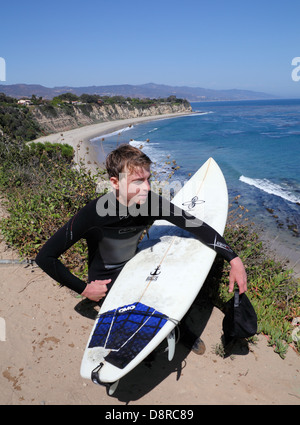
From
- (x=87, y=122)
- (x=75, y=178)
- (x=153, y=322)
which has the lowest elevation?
(x=153, y=322)

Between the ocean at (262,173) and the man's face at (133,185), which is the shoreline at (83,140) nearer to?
the ocean at (262,173)

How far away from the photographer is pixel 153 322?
2391 mm

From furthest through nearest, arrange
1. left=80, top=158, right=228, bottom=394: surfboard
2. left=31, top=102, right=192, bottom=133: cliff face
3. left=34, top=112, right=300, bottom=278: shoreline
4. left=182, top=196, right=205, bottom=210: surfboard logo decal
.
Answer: left=31, top=102, right=192, bottom=133: cliff face < left=34, top=112, right=300, bottom=278: shoreline < left=182, top=196, right=205, bottom=210: surfboard logo decal < left=80, top=158, right=228, bottom=394: surfboard

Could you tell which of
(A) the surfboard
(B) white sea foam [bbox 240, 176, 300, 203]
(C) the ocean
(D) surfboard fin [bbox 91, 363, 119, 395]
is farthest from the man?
(B) white sea foam [bbox 240, 176, 300, 203]

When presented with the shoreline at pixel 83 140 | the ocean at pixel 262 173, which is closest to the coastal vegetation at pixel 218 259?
the shoreline at pixel 83 140

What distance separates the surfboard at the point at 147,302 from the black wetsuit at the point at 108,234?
0.25 metres

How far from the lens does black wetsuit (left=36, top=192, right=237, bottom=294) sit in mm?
2303

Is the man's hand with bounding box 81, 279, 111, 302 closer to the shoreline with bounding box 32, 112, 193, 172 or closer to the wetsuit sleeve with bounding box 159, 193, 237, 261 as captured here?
the wetsuit sleeve with bounding box 159, 193, 237, 261

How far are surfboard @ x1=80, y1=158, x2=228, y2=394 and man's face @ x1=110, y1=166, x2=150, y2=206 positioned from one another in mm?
930

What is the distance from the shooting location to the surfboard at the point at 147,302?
2.14m

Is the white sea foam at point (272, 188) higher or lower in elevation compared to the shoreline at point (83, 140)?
lower

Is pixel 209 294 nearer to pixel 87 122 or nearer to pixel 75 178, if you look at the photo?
pixel 75 178
